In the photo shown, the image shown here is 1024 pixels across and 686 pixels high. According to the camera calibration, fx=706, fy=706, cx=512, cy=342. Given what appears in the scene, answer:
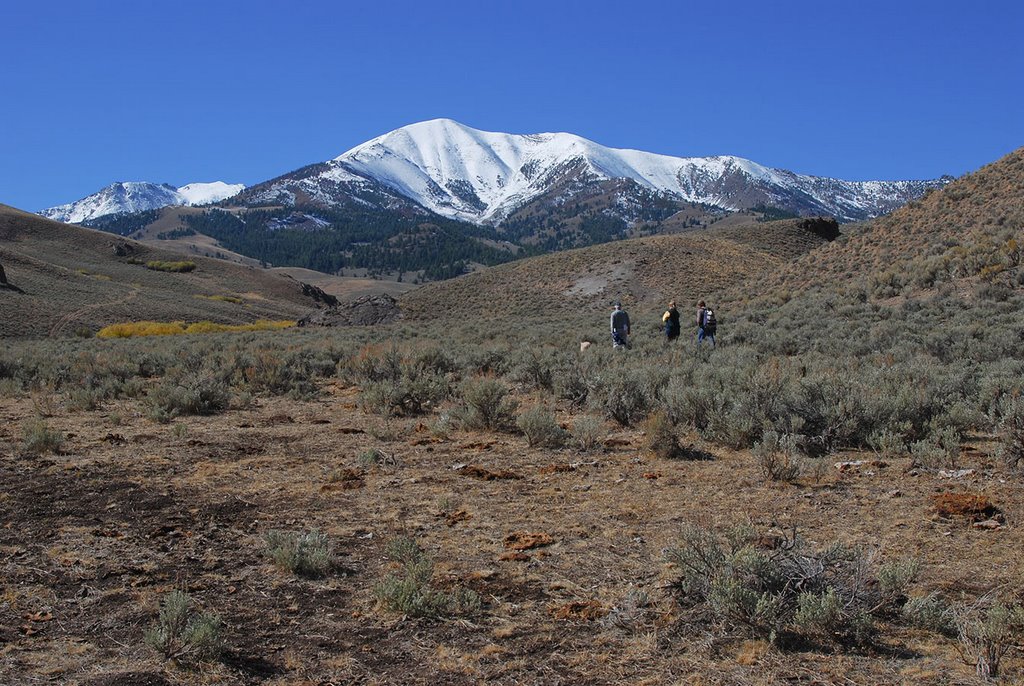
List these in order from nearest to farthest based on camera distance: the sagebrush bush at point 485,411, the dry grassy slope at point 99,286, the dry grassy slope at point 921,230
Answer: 1. the sagebrush bush at point 485,411
2. the dry grassy slope at point 921,230
3. the dry grassy slope at point 99,286

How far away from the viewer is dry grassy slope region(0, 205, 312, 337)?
5388cm

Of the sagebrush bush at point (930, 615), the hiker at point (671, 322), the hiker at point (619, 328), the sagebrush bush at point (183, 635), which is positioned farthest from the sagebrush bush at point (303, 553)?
the hiker at point (671, 322)

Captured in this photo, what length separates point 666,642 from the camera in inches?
149

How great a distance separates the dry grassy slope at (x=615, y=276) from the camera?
188 feet

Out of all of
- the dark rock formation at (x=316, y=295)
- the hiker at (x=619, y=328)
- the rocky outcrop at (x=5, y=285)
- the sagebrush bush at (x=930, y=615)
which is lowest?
the sagebrush bush at (x=930, y=615)

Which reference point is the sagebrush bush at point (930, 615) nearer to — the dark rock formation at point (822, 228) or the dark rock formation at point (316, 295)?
the dark rock formation at point (822, 228)

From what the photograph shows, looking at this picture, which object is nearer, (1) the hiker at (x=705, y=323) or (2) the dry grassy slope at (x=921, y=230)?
(1) the hiker at (x=705, y=323)

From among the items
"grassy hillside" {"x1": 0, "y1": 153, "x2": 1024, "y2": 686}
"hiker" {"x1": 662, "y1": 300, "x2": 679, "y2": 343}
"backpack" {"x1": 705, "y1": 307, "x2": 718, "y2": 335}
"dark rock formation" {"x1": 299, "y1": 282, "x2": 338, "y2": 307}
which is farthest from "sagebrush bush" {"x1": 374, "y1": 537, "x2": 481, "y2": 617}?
"dark rock formation" {"x1": 299, "y1": 282, "x2": 338, "y2": 307}

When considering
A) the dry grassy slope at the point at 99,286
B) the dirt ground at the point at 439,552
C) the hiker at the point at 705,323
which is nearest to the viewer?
the dirt ground at the point at 439,552

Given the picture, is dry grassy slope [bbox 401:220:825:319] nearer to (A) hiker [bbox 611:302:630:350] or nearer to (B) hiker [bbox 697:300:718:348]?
(B) hiker [bbox 697:300:718:348]

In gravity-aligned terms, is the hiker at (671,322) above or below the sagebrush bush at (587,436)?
above

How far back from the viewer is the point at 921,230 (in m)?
32.2

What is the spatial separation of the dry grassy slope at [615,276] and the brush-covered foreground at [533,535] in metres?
42.2

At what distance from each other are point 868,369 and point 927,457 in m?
4.10
